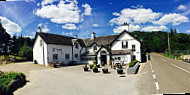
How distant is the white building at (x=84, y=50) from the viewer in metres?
24.3

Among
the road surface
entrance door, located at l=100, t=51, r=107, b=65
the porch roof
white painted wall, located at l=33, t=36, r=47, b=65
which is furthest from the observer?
entrance door, located at l=100, t=51, r=107, b=65

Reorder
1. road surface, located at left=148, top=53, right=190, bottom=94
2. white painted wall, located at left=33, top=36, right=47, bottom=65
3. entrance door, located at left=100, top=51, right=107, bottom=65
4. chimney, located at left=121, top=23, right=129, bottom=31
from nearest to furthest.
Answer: road surface, located at left=148, top=53, right=190, bottom=94
white painted wall, located at left=33, top=36, right=47, bottom=65
entrance door, located at left=100, top=51, right=107, bottom=65
chimney, located at left=121, top=23, right=129, bottom=31

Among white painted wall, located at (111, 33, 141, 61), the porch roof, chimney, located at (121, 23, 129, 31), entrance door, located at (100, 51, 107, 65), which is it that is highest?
chimney, located at (121, 23, 129, 31)

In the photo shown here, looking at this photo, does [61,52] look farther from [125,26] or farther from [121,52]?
[125,26]

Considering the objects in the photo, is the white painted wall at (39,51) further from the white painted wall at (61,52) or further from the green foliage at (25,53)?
the green foliage at (25,53)

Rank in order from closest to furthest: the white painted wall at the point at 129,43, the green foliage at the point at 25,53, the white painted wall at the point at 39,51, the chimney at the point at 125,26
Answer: the white painted wall at the point at 39,51, the white painted wall at the point at 129,43, the chimney at the point at 125,26, the green foliage at the point at 25,53

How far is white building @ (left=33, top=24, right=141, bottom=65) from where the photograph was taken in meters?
24.3

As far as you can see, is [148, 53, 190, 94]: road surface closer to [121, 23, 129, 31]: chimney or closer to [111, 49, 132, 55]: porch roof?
[111, 49, 132, 55]: porch roof

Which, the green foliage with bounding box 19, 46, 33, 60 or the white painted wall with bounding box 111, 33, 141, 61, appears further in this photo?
the green foliage with bounding box 19, 46, 33, 60

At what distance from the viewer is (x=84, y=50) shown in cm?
3183

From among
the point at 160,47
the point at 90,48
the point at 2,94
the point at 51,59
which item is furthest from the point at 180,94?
the point at 160,47

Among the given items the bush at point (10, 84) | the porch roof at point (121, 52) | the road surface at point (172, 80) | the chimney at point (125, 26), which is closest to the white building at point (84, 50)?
the porch roof at point (121, 52)

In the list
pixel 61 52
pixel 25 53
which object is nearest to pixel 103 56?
pixel 61 52

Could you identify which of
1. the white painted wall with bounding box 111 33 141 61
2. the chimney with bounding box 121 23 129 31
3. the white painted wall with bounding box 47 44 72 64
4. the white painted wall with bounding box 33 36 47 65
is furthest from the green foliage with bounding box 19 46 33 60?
the chimney with bounding box 121 23 129 31
